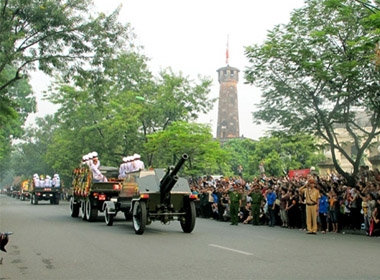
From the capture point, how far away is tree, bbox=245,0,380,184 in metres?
20.5

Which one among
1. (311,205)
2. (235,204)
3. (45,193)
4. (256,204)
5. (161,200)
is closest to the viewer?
(161,200)

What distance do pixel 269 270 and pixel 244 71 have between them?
47.4 feet

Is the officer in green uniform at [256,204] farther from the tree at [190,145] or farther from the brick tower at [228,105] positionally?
the brick tower at [228,105]

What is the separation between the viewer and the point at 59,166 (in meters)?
54.0

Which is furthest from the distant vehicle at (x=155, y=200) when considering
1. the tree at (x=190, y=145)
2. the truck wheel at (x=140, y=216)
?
the tree at (x=190, y=145)

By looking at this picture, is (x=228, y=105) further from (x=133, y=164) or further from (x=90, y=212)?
(x=90, y=212)

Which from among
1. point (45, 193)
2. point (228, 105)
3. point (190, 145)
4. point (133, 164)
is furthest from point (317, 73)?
point (228, 105)

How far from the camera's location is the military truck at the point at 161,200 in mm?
17000

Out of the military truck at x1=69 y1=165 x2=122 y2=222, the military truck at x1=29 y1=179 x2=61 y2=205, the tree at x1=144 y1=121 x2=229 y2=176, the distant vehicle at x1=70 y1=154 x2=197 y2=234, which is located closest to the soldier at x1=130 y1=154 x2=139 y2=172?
the military truck at x1=69 y1=165 x2=122 y2=222

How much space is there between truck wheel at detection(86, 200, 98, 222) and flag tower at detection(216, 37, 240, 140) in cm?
8319

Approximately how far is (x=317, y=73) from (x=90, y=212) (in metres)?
10.4

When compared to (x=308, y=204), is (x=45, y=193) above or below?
above

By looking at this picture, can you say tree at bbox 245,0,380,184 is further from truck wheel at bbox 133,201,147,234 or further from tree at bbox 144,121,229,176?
tree at bbox 144,121,229,176

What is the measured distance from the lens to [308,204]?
18406mm
